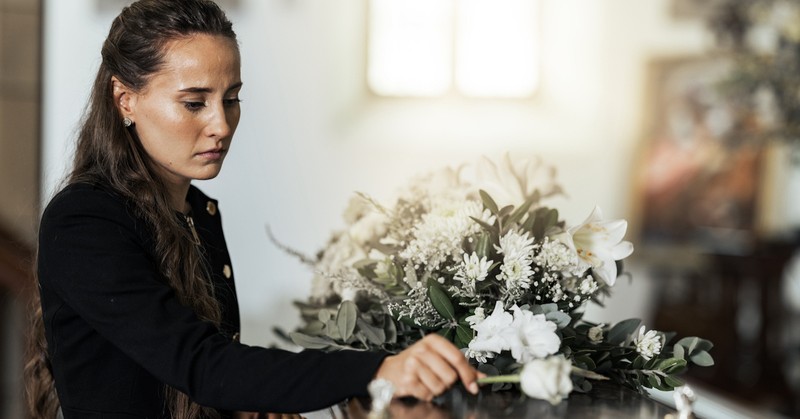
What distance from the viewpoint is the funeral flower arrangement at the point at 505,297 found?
138cm

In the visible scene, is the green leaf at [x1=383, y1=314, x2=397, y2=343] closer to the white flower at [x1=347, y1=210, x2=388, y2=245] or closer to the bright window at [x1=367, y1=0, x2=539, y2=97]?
the white flower at [x1=347, y1=210, x2=388, y2=245]

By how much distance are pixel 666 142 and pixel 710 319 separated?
110 cm

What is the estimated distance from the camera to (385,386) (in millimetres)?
1111

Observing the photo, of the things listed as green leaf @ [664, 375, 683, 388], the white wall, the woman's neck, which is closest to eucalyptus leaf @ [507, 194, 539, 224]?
green leaf @ [664, 375, 683, 388]

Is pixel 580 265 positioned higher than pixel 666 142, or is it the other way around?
pixel 666 142

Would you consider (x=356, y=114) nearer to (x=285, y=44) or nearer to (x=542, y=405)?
(x=285, y=44)

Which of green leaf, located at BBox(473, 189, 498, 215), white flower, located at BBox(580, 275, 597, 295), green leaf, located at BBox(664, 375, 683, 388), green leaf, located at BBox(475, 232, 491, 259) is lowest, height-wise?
green leaf, located at BBox(664, 375, 683, 388)

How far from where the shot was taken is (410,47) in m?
4.35

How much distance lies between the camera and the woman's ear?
1604 millimetres

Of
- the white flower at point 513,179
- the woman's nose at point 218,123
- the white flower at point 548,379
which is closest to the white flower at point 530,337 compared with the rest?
the white flower at point 548,379

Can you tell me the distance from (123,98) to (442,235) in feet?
1.97

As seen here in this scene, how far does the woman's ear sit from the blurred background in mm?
1003

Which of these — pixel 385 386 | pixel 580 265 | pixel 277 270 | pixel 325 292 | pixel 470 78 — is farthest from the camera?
pixel 470 78

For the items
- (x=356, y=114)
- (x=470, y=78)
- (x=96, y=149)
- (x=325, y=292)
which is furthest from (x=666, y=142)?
(x=96, y=149)
